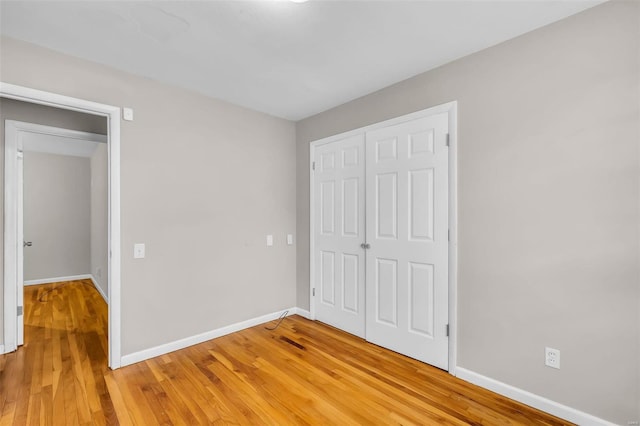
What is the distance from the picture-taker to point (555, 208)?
6.03ft

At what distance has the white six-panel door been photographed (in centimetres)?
239

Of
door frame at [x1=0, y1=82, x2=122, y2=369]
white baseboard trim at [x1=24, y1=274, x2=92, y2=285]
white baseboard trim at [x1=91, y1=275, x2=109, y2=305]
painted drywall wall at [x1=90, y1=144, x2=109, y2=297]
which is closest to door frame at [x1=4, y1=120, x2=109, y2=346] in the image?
door frame at [x1=0, y1=82, x2=122, y2=369]

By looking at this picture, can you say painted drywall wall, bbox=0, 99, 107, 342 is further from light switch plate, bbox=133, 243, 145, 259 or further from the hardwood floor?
light switch plate, bbox=133, 243, 145, 259

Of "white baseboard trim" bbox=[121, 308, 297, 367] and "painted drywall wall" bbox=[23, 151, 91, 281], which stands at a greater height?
"painted drywall wall" bbox=[23, 151, 91, 281]

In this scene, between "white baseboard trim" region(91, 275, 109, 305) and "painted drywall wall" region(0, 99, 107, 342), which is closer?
"painted drywall wall" region(0, 99, 107, 342)

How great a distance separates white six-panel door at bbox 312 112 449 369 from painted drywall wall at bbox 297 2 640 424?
7.7 inches

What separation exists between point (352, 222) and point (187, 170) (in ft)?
5.83

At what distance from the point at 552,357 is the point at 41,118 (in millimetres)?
4606

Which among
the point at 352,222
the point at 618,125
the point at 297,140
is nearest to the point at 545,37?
the point at 618,125

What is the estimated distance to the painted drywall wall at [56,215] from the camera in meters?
5.33

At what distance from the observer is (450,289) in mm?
2305

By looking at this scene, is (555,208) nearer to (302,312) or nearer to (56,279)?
(302,312)

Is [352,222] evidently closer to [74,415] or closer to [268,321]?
[268,321]

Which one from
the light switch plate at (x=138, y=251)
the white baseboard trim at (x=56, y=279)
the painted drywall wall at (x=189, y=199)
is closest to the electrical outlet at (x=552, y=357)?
the painted drywall wall at (x=189, y=199)
